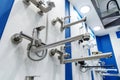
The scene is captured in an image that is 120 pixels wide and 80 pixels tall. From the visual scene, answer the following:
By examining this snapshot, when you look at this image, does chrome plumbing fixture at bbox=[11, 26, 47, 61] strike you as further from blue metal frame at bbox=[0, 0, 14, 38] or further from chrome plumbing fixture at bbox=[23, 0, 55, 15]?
chrome plumbing fixture at bbox=[23, 0, 55, 15]

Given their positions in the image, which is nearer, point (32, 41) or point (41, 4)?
point (32, 41)

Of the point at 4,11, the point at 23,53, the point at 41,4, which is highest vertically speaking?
the point at 41,4

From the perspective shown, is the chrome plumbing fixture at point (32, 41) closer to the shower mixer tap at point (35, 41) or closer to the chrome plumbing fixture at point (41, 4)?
the shower mixer tap at point (35, 41)

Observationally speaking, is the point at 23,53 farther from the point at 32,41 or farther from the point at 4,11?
the point at 4,11

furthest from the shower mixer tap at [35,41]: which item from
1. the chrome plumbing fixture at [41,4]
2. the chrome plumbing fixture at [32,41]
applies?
the chrome plumbing fixture at [41,4]

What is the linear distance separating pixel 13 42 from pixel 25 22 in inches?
6.8

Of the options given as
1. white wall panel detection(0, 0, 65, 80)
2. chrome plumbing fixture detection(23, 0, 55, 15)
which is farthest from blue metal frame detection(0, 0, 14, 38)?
chrome plumbing fixture detection(23, 0, 55, 15)

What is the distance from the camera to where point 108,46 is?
2453 mm

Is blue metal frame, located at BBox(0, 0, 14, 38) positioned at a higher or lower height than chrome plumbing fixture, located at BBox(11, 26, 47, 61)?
higher

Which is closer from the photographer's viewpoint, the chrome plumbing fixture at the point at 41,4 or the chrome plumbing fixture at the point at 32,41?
→ the chrome plumbing fixture at the point at 32,41

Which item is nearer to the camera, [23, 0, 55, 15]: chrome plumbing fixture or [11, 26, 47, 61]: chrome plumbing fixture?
[11, 26, 47, 61]: chrome plumbing fixture

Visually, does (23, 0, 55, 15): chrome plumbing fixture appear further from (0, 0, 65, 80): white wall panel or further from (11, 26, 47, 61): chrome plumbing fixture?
(11, 26, 47, 61): chrome plumbing fixture

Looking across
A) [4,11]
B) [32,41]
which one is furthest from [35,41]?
[4,11]

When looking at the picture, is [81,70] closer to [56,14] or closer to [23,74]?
[56,14]
